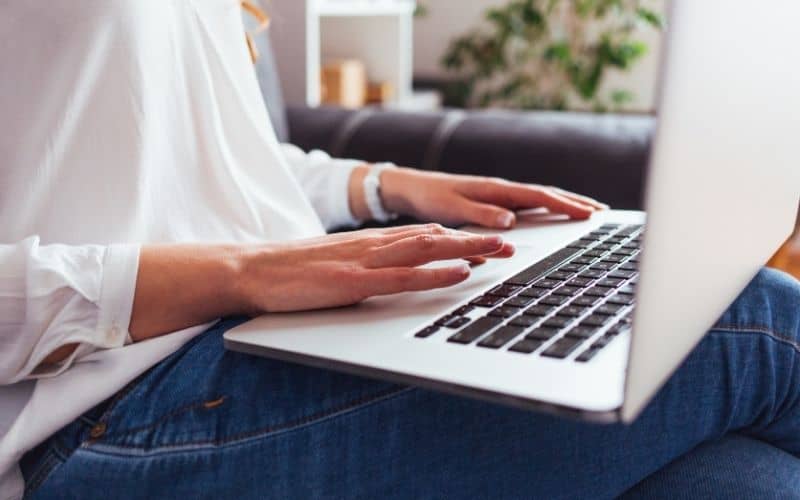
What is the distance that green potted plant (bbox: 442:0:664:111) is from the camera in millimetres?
2996

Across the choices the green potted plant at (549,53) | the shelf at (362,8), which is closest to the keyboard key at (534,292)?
the shelf at (362,8)

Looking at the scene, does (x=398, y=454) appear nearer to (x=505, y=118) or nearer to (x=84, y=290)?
(x=84, y=290)

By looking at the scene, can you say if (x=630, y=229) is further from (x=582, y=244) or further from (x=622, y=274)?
(x=622, y=274)

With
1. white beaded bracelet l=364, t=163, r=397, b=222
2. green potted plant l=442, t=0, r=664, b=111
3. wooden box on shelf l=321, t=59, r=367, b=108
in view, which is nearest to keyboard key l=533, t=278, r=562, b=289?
white beaded bracelet l=364, t=163, r=397, b=222

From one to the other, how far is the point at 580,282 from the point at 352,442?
9.0 inches

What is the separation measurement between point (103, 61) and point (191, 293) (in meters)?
0.24

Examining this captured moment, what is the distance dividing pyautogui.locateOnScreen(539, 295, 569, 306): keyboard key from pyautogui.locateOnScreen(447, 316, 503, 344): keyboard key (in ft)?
0.17

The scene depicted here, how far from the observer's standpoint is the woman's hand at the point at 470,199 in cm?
96

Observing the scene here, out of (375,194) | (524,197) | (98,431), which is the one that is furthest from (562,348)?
(375,194)

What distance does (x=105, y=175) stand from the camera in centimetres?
74

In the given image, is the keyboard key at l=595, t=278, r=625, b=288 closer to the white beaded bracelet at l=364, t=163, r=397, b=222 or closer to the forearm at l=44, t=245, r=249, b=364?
the forearm at l=44, t=245, r=249, b=364

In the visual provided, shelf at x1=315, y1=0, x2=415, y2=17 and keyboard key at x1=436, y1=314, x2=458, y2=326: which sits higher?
shelf at x1=315, y1=0, x2=415, y2=17

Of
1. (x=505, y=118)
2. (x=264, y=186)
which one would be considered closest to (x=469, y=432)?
(x=264, y=186)

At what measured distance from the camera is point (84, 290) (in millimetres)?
623
